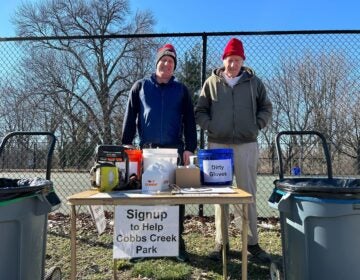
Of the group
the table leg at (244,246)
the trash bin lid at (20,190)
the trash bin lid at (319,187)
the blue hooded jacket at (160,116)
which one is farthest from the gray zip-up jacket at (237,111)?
the trash bin lid at (20,190)

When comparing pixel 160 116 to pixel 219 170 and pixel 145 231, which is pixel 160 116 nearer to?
pixel 219 170

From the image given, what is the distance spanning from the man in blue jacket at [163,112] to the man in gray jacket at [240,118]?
219mm

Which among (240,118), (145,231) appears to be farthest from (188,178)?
(240,118)

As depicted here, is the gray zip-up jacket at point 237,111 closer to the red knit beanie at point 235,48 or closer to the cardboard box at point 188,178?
the red knit beanie at point 235,48

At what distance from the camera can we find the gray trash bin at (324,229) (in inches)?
88.7

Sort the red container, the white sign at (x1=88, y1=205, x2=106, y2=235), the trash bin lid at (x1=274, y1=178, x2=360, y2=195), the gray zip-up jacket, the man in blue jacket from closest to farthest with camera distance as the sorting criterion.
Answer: the trash bin lid at (x1=274, y1=178, x2=360, y2=195), the white sign at (x1=88, y1=205, x2=106, y2=235), the red container, the man in blue jacket, the gray zip-up jacket

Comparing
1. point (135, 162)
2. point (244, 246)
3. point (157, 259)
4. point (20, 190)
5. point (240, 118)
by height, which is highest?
point (240, 118)

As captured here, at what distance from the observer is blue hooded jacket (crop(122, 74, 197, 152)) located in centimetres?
369

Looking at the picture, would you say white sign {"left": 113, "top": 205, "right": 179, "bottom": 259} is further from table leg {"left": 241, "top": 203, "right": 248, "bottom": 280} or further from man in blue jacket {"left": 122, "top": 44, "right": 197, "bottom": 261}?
man in blue jacket {"left": 122, "top": 44, "right": 197, "bottom": 261}

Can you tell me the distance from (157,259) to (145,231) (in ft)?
6.27

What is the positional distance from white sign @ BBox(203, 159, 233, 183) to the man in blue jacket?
82cm

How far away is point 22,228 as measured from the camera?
223cm

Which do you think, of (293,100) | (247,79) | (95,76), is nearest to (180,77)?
(247,79)

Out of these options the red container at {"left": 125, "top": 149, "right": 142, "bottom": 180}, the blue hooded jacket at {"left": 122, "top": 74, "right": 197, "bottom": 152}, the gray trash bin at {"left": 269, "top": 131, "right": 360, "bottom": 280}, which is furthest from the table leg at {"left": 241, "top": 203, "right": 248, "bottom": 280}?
the blue hooded jacket at {"left": 122, "top": 74, "right": 197, "bottom": 152}
